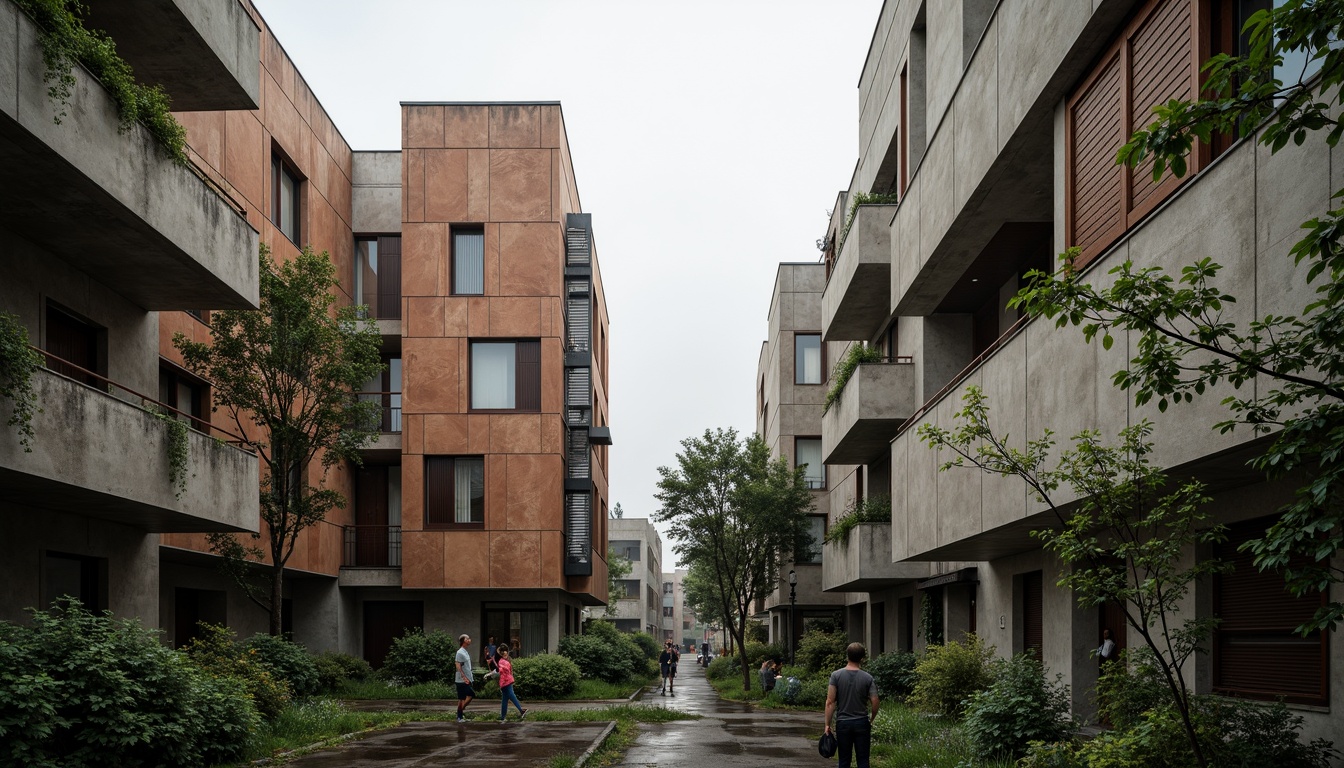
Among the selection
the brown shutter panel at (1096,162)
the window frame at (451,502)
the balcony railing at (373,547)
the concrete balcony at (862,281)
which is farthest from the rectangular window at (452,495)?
the brown shutter panel at (1096,162)

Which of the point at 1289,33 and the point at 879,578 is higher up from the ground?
the point at 1289,33

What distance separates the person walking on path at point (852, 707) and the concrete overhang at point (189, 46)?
12.1 metres

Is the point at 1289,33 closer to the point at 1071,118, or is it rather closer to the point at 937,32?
the point at 1071,118

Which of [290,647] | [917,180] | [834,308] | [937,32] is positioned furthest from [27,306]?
[834,308]

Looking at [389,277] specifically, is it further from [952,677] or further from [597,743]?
[952,677]

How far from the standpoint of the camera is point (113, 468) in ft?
47.6

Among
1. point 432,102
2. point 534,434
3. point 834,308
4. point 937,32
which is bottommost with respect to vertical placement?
point 534,434

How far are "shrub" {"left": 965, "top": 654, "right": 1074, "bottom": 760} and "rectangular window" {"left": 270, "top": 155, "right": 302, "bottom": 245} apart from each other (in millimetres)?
21691

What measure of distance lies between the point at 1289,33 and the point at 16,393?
1240 cm

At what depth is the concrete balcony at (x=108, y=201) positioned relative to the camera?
11.8m

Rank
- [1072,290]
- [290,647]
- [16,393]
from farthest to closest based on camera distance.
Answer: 1. [290,647]
2. [16,393]
3. [1072,290]

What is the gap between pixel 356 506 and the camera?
35.3 meters

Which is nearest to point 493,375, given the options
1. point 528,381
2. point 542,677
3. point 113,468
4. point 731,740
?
point 528,381

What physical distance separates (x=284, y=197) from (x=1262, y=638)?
2600 centimetres
